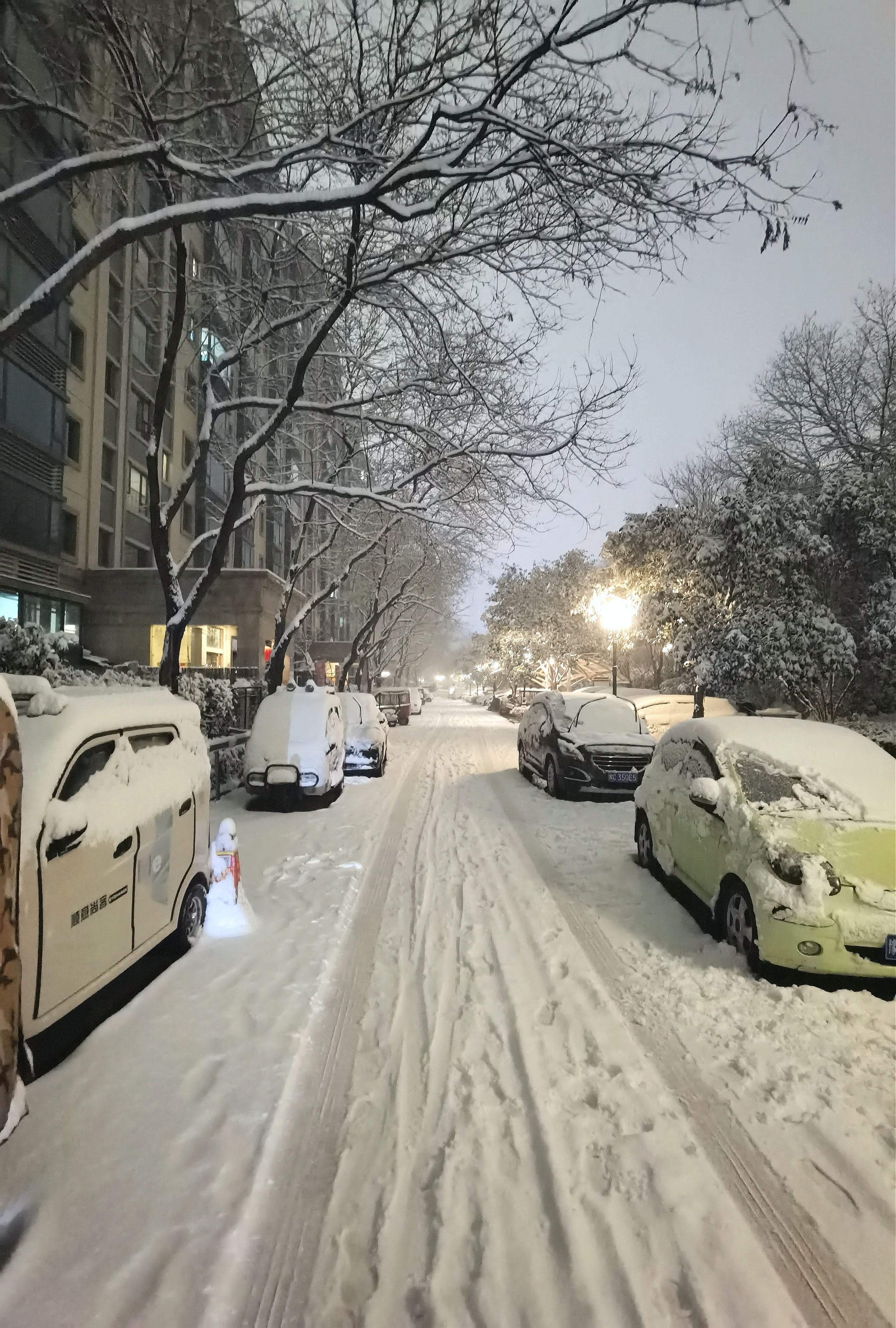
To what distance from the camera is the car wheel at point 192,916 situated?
4969 millimetres

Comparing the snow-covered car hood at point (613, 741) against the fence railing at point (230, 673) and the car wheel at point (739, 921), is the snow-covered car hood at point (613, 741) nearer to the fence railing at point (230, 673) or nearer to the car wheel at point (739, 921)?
the car wheel at point (739, 921)

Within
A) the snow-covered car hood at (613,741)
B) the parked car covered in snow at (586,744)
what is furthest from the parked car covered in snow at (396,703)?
the snow-covered car hood at (613,741)

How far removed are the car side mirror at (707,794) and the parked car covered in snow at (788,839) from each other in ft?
0.04

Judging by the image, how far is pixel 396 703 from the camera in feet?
113

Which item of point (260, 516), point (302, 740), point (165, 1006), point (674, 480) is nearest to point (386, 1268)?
point (165, 1006)

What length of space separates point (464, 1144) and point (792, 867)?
8.83 ft

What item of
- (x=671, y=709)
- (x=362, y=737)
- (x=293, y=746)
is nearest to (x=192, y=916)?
(x=293, y=746)

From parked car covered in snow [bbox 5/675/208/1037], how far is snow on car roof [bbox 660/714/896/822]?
434 cm

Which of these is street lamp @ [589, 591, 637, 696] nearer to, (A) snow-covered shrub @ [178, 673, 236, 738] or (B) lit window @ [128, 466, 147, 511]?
(A) snow-covered shrub @ [178, 673, 236, 738]

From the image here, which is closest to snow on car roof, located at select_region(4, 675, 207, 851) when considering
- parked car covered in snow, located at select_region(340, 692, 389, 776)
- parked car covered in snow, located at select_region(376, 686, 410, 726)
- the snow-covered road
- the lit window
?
the snow-covered road

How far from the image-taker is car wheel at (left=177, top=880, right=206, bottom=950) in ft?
16.3

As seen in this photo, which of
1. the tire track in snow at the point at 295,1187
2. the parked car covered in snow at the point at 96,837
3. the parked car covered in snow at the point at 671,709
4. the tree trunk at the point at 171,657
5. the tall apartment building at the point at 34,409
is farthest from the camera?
the parked car covered in snow at the point at 671,709

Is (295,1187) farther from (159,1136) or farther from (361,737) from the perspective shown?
(361,737)

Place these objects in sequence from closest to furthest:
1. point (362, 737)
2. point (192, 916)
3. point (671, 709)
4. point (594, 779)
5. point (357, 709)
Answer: point (192, 916)
point (594, 779)
point (362, 737)
point (357, 709)
point (671, 709)
